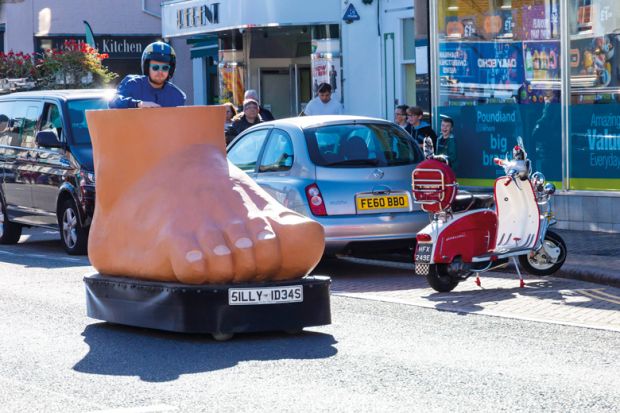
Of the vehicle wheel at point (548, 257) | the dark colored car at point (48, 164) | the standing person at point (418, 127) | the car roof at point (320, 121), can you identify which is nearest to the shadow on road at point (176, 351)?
the vehicle wheel at point (548, 257)

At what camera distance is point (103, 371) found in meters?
8.01

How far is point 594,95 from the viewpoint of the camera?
54.2ft

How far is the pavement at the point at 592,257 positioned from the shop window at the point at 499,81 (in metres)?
1.50

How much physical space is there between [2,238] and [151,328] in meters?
9.07

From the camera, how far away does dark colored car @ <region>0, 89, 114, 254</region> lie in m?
15.9

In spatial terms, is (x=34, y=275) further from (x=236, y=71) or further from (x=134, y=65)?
(x=134, y=65)

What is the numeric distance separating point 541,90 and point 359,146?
15.5ft

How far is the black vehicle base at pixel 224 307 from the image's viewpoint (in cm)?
876

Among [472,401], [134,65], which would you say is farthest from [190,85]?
[472,401]

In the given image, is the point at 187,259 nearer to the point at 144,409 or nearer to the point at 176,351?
the point at 176,351

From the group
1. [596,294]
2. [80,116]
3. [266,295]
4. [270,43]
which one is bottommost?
[596,294]

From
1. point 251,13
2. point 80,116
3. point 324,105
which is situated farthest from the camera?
point 251,13

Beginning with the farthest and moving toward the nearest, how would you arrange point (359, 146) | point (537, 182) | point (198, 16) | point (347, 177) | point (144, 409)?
1. point (198, 16)
2. point (359, 146)
3. point (347, 177)
4. point (537, 182)
5. point (144, 409)

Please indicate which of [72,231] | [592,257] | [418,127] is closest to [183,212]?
[592,257]
